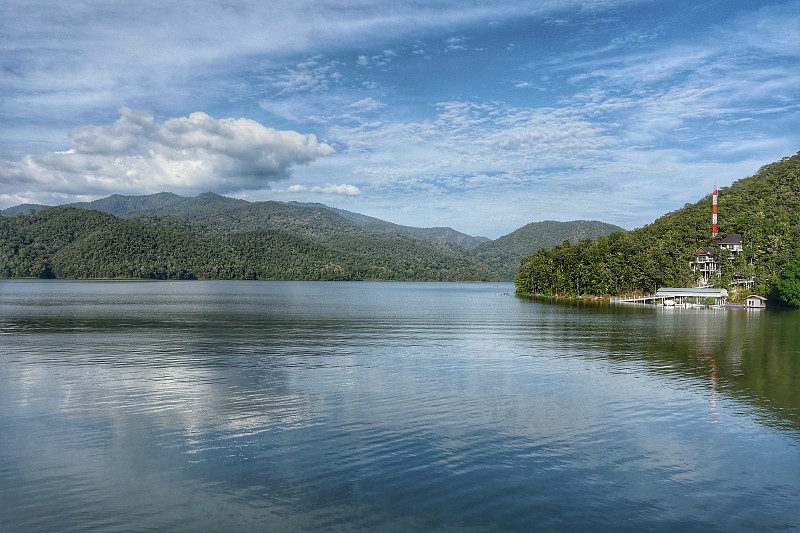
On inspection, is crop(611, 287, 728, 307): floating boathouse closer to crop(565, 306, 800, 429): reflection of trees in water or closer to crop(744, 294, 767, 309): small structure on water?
crop(744, 294, 767, 309): small structure on water

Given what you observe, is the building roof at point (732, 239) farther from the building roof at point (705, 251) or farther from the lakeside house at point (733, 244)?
the building roof at point (705, 251)

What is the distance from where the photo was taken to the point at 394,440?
22.1 meters

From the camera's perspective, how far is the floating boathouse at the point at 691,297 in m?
130

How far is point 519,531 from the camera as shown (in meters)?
14.8

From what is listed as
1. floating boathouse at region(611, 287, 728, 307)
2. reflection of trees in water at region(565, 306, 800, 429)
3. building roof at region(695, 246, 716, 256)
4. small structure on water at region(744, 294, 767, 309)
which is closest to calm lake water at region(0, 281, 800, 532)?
reflection of trees in water at region(565, 306, 800, 429)

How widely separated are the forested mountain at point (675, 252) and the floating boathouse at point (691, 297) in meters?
8.76

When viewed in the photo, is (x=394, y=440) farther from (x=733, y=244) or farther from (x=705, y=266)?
(x=733, y=244)

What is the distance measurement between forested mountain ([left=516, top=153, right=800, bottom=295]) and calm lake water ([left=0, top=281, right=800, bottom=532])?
107m

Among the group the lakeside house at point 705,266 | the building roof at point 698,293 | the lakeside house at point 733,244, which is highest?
the lakeside house at point 733,244

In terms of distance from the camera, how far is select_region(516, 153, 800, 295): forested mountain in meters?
140

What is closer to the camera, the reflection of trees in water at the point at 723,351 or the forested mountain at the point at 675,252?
the reflection of trees in water at the point at 723,351

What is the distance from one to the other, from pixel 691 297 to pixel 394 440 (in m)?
134

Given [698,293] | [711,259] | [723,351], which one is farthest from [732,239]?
[723,351]

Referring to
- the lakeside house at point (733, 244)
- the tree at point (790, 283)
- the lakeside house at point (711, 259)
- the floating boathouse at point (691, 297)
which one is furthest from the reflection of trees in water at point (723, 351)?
the lakeside house at point (733, 244)
